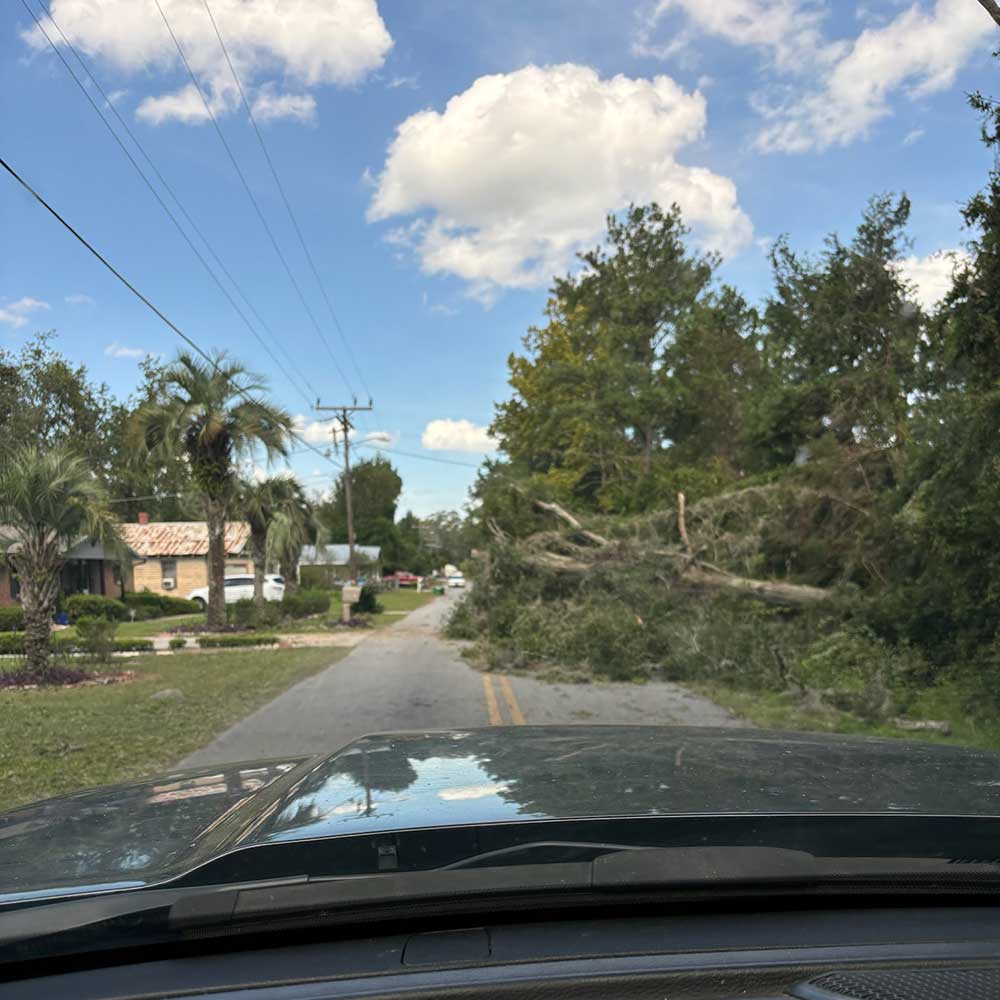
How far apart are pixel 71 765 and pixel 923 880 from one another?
8.52 meters

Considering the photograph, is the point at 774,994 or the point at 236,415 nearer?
the point at 774,994

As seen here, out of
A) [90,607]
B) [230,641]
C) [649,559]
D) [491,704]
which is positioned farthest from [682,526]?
[90,607]

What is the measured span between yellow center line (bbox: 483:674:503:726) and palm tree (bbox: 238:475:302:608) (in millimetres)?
17831

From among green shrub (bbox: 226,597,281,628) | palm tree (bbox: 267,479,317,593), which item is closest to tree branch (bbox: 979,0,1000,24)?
green shrub (bbox: 226,597,281,628)

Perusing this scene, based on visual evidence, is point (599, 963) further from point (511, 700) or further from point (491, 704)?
point (511, 700)

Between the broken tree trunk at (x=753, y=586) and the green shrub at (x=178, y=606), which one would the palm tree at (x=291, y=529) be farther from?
the broken tree trunk at (x=753, y=586)

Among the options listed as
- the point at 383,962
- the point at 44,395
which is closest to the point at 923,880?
the point at 383,962

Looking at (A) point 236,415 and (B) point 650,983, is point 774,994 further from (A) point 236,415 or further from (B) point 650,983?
(A) point 236,415

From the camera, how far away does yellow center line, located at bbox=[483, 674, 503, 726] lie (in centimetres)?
1156

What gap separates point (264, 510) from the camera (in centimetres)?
3419

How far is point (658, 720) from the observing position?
11.7m

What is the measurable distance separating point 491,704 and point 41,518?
26.0ft

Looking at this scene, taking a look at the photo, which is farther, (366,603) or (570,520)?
(366,603)

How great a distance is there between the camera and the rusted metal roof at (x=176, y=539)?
4950cm
